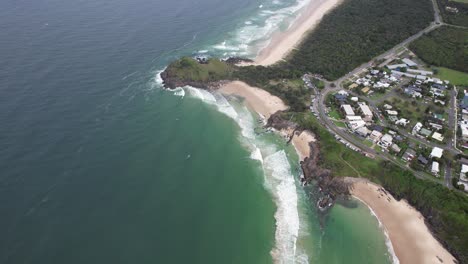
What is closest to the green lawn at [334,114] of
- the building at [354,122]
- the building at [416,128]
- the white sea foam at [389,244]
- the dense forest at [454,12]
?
the building at [354,122]

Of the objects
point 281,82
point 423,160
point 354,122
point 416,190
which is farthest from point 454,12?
point 416,190

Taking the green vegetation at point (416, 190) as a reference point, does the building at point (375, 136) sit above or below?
above

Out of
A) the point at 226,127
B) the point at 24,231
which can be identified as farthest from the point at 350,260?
the point at 24,231

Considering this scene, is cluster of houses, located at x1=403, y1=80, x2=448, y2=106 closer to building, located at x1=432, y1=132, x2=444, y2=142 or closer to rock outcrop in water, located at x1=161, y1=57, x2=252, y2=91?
building, located at x1=432, y1=132, x2=444, y2=142

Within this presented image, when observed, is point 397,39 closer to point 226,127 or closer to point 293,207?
point 226,127

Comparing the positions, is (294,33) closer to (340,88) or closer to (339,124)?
(340,88)

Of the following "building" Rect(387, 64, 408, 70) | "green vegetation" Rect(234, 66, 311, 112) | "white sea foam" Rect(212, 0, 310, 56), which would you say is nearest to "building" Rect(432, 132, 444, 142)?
"green vegetation" Rect(234, 66, 311, 112)

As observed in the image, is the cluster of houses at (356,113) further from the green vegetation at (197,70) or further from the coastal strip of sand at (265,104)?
the green vegetation at (197,70)

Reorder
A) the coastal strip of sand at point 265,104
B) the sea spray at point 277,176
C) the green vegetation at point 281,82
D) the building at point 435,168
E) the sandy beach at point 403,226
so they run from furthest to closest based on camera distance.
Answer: the green vegetation at point 281,82 < the coastal strip of sand at point 265,104 < the building at point 435,168 < the sea spray at point 277,176 < the sandy beach at point 403,226
